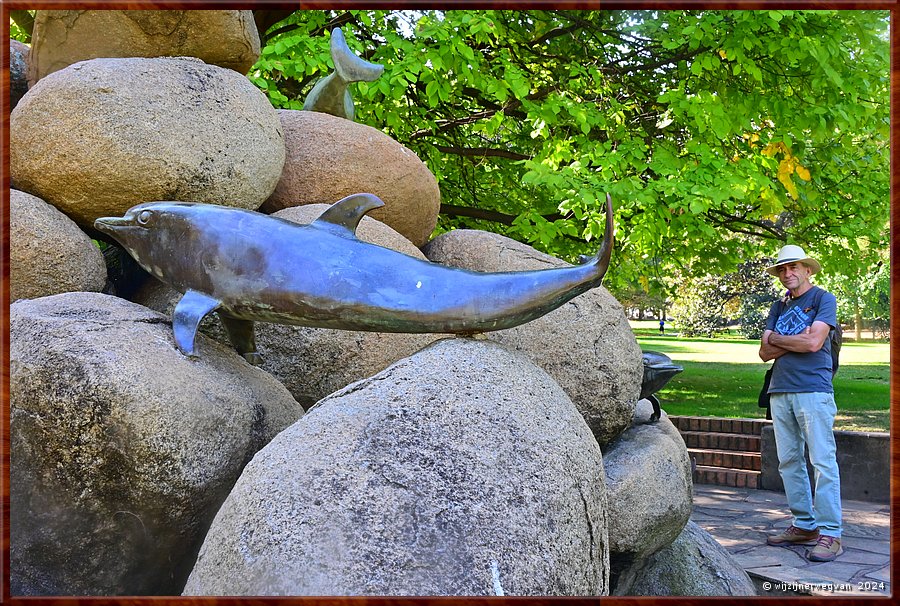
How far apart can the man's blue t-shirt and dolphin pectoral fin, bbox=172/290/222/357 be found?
3.56 metres

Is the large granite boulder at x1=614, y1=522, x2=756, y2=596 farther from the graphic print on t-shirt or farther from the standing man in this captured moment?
the graphic print on t-shirt

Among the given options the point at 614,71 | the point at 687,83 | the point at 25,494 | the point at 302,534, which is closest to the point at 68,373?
the point at 25,494

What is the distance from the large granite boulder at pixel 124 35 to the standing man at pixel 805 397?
357 centimetres

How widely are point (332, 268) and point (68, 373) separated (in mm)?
922

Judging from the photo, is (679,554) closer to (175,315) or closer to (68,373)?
(175,315)

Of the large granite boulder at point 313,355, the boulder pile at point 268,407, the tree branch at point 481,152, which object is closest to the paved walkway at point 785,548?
the boulder pile at point 268,407

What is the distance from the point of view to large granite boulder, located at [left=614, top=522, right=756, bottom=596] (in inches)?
158

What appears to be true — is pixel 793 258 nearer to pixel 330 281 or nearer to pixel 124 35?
pixel 330 281

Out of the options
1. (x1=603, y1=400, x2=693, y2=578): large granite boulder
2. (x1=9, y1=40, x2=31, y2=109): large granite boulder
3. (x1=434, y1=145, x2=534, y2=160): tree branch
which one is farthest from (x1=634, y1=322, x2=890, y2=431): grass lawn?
(x1=9, y1=40, x2=31, y2=109): large granite boulder

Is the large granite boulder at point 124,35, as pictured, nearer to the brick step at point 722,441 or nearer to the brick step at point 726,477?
the brick step at point 726,477

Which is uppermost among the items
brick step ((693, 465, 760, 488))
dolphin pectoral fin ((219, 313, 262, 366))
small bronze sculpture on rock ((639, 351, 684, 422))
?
dolphin pectoral fin ((219, 313, 262, 366))

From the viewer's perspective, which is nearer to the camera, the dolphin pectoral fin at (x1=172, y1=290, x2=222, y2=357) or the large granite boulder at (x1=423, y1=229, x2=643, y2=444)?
the dolphin pectoral fin at (x1=172, y1=290, x2=222, y2=357)

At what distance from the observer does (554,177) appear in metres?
6.08

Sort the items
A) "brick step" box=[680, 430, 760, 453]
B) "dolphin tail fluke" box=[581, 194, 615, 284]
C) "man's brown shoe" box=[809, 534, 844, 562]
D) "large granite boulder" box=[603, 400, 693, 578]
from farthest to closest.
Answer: "brick step" box=[680, 430, 760, 453], "man's brown shoe" box=[809, 534, 844, 562], "large granite boulder" box=[603, 400, 693, 578], "dolphin tail fluke" box=[581, 194, 615, 284]
